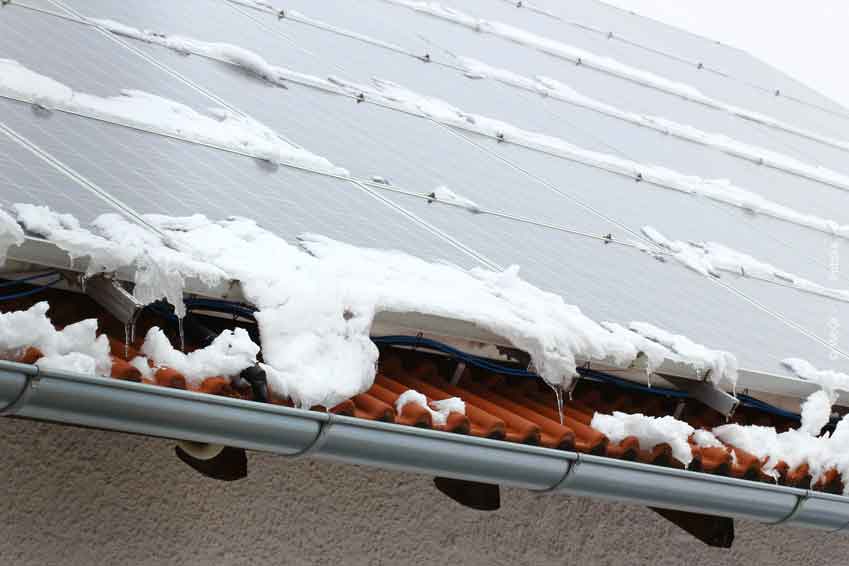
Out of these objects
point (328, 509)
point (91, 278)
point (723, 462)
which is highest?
point (91, 278)

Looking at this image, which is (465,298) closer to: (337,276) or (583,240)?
(337,276)

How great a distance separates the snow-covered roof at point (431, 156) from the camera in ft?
13.8

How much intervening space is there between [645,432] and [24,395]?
7.01ft

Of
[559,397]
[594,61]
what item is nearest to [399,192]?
[559,397]

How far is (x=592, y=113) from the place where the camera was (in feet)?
26.5

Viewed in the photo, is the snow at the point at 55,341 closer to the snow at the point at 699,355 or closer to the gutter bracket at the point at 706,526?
the snow at the point at 699,355

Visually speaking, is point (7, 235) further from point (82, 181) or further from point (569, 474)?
point (569, 474)

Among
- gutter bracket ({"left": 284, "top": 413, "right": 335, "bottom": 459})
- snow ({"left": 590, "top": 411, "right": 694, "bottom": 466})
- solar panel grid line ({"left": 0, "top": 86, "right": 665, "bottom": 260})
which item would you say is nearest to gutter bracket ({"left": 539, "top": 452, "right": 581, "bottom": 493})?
snow ({"left": 590, "top": 411, "right": 694, "bottom": 466})

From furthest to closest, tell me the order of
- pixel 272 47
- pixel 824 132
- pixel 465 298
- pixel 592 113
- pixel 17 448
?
1. pixel 824 132
2. pixel 592 113
3. pixel 272 47
4. pixel 465 298
5. pixel 17 448

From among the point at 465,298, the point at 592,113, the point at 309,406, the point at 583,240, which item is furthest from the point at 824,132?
the point at 309,406

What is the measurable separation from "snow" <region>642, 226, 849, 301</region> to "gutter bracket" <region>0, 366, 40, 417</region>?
3.67m

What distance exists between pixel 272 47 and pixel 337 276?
8.68 feet

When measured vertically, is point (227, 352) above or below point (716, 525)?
above

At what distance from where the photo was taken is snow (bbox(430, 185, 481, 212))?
5277mm
